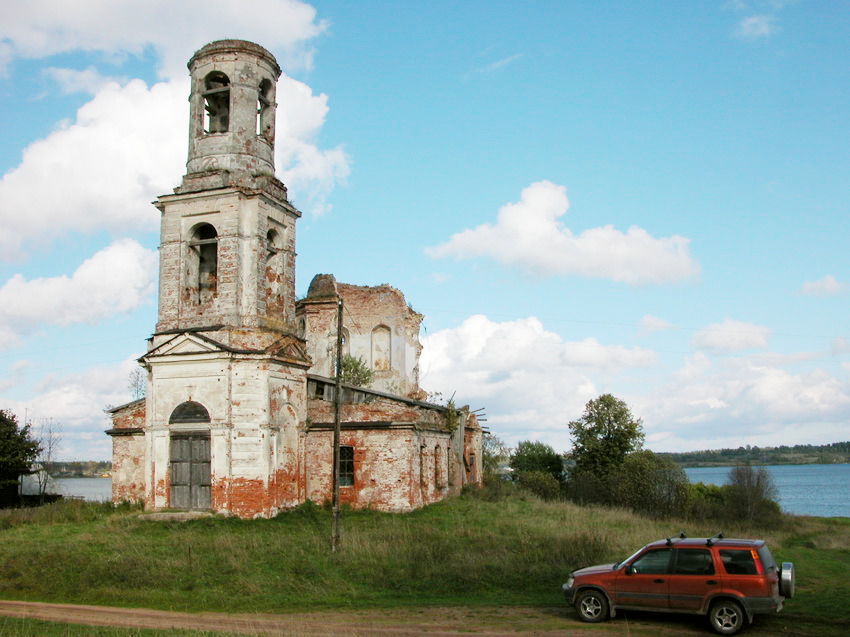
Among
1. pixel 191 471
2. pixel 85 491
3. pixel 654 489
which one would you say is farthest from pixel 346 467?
pixel 85 491

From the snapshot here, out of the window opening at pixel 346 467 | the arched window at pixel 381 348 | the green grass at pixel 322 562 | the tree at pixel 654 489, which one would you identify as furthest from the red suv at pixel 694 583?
the arched window at pixel 381 348

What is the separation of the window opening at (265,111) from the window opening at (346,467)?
11169mm

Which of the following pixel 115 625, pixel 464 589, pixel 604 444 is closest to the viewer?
pixel 115 625

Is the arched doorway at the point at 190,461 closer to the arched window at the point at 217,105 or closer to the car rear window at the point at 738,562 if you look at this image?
the arched window at the point at 217,105

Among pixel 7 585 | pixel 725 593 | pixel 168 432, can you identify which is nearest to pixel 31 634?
pixel 7 585

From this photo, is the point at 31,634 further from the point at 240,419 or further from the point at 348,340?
the point at 348,340

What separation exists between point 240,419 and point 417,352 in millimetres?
18763

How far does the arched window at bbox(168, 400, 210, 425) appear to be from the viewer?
23312 mm

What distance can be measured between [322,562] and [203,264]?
12.7 m

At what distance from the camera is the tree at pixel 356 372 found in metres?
37.8

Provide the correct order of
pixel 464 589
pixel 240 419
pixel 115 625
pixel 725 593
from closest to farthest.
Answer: pixel 725 593 < pixel 115 625 < pixel 464 589 < pixel 240 419

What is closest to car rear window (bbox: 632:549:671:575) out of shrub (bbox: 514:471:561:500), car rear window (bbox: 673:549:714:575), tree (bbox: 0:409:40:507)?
car rear window (bbox: 673:549:714:575)

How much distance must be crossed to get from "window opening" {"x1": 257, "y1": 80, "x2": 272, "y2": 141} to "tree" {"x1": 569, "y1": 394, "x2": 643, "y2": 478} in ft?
85.2

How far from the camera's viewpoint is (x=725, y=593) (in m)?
11.4
